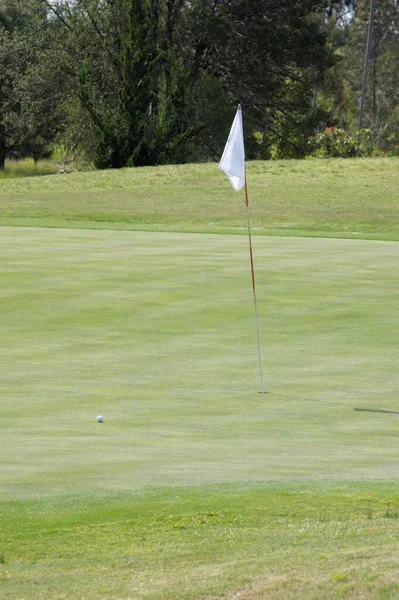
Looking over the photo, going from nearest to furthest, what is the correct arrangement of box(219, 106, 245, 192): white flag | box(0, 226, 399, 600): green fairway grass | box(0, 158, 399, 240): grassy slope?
1. box(0, 226, 399, 600): green fairway grass
2. box(219, 106, 245, 192): white flag
3. box(0, 158, 399, 240): grassy slope

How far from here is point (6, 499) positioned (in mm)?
6020

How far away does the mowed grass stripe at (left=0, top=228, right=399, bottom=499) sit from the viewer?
707 cm

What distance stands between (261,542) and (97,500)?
1063 millimetres

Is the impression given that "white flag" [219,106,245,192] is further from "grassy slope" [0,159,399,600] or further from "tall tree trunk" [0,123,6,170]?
"tall tree trunk" [0,123,6,170]

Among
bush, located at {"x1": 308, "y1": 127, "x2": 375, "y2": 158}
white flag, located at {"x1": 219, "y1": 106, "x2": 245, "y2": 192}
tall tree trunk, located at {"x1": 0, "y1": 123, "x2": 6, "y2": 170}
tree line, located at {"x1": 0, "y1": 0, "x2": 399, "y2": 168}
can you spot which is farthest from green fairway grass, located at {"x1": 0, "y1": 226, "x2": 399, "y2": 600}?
tall tree trunk, located at {"x1": 0, "y1": 123, "x2": 6, "y2": 170}

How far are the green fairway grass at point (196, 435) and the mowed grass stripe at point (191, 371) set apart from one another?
3cm

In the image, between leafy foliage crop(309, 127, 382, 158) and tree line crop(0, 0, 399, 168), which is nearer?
tree line crop(0, 0, 399, 168)

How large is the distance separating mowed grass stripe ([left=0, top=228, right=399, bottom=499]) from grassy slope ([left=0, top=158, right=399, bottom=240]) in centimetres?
1084

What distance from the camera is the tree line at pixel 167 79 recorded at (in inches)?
1834

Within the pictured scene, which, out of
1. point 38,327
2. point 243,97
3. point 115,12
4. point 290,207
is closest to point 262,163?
point 290,207

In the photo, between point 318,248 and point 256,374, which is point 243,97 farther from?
point 256,374

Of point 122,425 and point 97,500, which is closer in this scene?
point 97,500

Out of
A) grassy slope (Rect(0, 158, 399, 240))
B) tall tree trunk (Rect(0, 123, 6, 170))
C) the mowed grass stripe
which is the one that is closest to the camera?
the mowed grass stripe

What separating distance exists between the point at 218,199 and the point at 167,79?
46.6 feet
